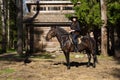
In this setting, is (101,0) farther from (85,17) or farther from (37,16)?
(37,16)

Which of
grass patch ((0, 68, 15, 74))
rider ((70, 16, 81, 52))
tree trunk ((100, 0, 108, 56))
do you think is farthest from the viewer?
tree trunk ((100, 0, 108, 56))

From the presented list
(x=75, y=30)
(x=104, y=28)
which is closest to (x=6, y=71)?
(x=75, y=30)

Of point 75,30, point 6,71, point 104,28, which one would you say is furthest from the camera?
point 104,28

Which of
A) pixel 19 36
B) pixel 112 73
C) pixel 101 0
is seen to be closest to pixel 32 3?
pixel 19 36

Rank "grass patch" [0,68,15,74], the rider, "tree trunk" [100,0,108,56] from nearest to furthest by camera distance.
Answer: "grass patch" [0,68,15,74], the rider, "tree trunk" [100,0,108,56]

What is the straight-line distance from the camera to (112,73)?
14.3 m

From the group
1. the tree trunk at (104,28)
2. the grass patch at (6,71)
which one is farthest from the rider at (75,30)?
the tree trunk at (104,28)

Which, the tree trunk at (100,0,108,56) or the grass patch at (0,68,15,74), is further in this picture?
the tree trunk at (100,0,108,56)

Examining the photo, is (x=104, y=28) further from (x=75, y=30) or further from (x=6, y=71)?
(x=6, y=71)

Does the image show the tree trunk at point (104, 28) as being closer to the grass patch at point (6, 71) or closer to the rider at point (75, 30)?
the rider at point (75, 30)

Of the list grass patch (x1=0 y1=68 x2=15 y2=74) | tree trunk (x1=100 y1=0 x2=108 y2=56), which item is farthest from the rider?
tree trunk (x1=100 y1=0 x2=108 y2=56)

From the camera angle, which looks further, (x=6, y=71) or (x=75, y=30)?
(x=75, y=30)

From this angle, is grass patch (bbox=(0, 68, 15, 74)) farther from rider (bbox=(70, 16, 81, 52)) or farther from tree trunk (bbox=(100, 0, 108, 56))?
tree trunk (bbox=(100, 0, 108, 56))

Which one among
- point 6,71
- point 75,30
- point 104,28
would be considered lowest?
point 6,71
